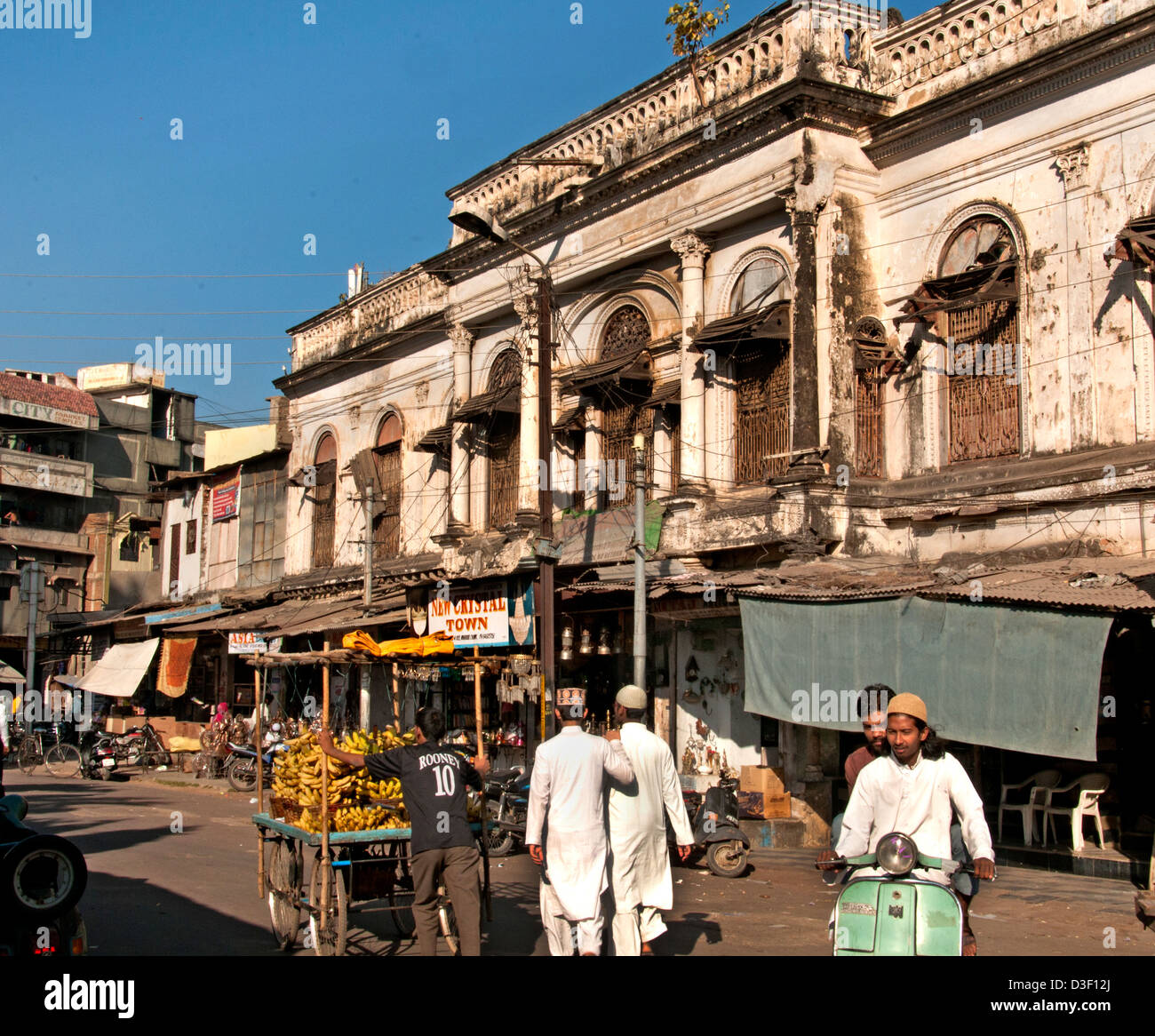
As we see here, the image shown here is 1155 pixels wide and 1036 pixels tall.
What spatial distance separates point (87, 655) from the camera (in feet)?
126

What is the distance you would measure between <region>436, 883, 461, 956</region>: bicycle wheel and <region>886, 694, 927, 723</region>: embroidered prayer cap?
326 centimetres

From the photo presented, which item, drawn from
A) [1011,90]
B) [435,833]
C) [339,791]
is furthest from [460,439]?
[435,833]

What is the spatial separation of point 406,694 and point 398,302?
8599 millimetres

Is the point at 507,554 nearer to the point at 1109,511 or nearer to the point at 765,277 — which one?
A: the point at 765,277

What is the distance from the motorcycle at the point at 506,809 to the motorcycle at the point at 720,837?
220 cm

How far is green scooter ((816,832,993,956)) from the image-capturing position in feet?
17.3

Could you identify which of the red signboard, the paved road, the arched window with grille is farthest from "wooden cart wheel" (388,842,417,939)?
the red signboard

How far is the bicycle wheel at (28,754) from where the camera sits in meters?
28.8

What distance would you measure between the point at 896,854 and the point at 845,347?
1059cm

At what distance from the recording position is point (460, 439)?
73.3 ft

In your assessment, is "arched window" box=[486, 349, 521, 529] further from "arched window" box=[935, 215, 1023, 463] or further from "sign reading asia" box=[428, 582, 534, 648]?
"arched window" box=[935, 215, 1023, 463]

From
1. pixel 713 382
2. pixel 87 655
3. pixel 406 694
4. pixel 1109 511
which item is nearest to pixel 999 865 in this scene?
pixel 1109 511

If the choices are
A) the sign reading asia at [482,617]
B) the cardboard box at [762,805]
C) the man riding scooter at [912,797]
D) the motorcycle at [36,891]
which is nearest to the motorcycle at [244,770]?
the sign reading asia at [482,617]

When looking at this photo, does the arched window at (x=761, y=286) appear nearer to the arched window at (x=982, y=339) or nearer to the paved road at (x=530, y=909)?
the arched window at (x=982, y=339)
